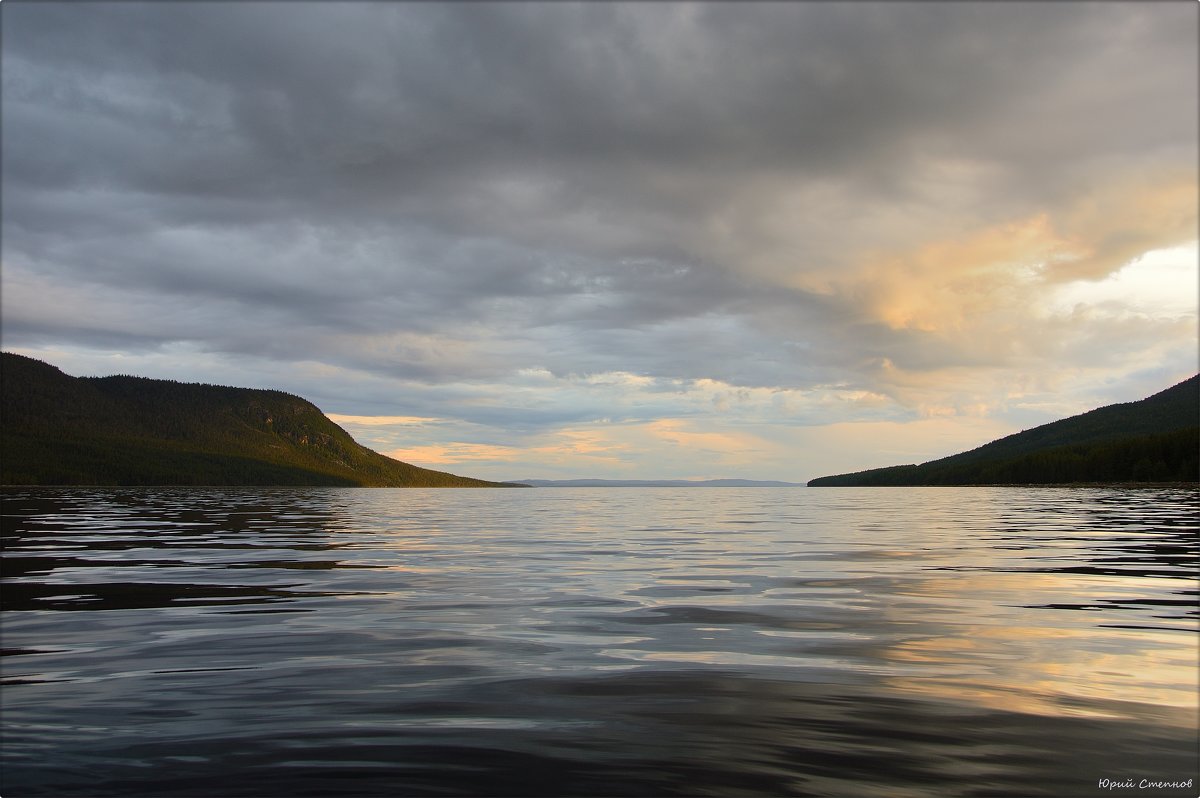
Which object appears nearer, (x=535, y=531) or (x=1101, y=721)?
(x=1101, y=721)

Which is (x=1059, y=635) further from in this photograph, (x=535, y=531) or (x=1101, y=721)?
(x=535, y=531)

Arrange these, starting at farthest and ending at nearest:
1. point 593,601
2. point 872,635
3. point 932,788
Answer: point 593,601, point 872,635, point 932,788

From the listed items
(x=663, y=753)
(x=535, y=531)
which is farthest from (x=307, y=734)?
(x=535, y=531)

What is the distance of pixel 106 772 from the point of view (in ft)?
20.8

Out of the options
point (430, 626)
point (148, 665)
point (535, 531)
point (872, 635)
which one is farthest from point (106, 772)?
point (535, 531)

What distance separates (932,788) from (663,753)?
227 cm

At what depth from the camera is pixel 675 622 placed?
1361 centimetres

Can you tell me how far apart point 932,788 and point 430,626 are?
29.8ft

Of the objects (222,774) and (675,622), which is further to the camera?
(675,622)

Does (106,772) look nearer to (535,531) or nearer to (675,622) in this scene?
(675,622)

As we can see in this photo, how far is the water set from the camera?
641 cm

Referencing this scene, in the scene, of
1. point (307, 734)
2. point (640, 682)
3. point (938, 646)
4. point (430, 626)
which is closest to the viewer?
point (307, 734)

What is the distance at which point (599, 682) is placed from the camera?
369 inches

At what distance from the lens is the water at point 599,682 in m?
6.41
